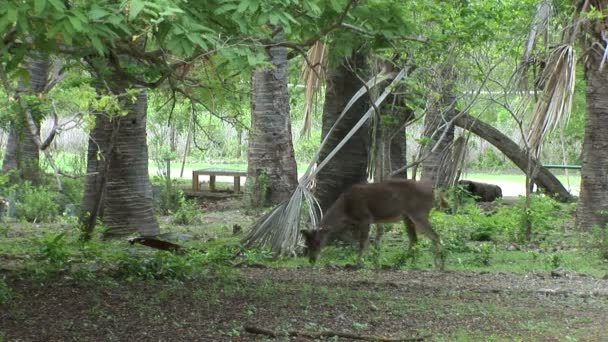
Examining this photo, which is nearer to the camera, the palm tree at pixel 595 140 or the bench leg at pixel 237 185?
the palm tree at pixel 595 140

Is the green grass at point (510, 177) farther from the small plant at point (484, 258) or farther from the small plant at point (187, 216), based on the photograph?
the small plant at point (484, 258)

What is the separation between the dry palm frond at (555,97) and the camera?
14.5 m

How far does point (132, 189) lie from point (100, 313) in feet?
20.9

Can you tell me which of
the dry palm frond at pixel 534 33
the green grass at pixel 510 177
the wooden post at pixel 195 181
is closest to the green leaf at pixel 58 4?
the dry palm frond at pixel 534 33

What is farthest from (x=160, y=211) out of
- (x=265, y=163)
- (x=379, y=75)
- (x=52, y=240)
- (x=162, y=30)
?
(x=162, y=30)

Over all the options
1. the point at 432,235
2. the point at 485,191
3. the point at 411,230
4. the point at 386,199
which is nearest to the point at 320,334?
the point at 432,235

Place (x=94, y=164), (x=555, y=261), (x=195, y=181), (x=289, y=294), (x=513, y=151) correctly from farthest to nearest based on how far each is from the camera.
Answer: (x=195, y=181)
(x=513, y=151)
(x=94, y=164)
(x=555, y=261)
(x=289, y=294)

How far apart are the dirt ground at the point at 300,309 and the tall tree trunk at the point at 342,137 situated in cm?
339

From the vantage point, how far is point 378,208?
12.7 m

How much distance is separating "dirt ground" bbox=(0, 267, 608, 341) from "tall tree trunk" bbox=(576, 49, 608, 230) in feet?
19.0

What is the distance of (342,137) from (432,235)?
7.34 feet

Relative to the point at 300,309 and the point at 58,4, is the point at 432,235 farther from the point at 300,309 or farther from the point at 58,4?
the point at 58,4

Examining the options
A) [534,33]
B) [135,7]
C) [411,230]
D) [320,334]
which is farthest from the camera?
[534,33]

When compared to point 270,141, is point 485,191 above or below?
below
